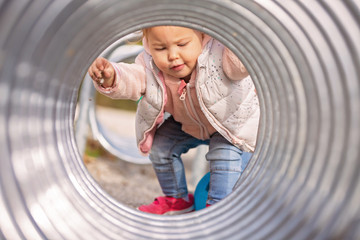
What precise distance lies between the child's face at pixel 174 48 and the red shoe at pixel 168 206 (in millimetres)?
737

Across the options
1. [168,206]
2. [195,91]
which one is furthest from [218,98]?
[168,206]

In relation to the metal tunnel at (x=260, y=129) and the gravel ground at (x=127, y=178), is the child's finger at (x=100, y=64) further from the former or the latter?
the gravel ground at (x=127, y=178)

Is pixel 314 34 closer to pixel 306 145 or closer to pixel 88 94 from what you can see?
pixel 306 145

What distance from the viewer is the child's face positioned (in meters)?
1.84

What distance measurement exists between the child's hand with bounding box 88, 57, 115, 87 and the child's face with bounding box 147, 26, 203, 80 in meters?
0.21

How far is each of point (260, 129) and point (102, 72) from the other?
77 cm

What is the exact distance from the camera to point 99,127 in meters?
3.08

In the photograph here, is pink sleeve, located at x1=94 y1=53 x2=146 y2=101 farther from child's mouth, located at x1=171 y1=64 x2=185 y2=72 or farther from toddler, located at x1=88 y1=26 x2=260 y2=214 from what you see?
child's mouth, located at x1=171 y1=64 x2=185 y2=72

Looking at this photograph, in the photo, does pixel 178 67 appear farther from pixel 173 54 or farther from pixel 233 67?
pixel 233 67

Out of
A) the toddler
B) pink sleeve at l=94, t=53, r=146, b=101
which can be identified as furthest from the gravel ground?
pink sleeve at l=94, t=53, r=146, b=101

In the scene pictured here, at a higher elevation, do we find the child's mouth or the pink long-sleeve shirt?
the child's mouth

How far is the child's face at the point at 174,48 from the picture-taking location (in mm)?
1837

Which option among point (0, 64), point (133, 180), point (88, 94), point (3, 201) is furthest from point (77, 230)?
point (133, 180)

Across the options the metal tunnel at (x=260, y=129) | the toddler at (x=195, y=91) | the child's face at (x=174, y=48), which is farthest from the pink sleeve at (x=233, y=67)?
the metal tunnel at (x=260, y=129)
